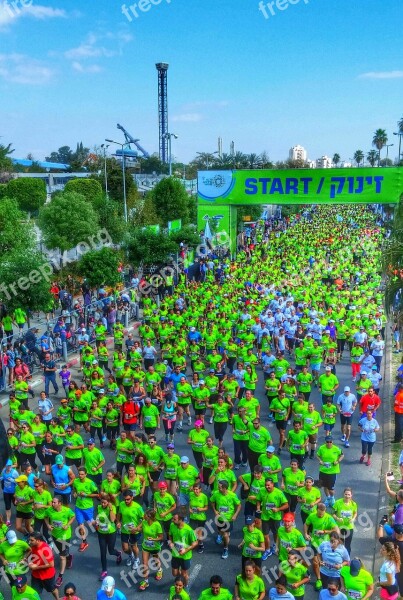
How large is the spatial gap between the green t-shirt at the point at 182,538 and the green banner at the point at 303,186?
24.1 metres

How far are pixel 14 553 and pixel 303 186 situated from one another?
2550 centimetres

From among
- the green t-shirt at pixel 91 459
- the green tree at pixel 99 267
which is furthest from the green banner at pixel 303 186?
the green t-shirt at pixel 91 459

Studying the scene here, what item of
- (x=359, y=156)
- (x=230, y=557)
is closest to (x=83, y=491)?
(x=230, y=557)

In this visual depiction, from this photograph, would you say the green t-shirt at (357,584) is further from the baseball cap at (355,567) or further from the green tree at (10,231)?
the green tree at (10,231)

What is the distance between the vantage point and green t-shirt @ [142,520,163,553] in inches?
311

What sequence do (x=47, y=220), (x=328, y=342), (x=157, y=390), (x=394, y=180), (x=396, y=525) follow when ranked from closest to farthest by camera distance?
(x=396, y=525), (x=157, y=390), (x=328, y=342), (x=47, y=220), (x=394, y=180)

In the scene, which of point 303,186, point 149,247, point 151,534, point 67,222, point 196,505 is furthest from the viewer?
point 303,186

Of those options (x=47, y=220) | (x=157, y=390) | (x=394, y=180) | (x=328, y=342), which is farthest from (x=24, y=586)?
(x=394, y=180)

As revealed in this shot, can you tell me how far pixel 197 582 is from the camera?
8.06m

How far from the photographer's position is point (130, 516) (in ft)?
26.6

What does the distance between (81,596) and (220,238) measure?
27.5 m

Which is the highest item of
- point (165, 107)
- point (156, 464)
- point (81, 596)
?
point (165, 107)

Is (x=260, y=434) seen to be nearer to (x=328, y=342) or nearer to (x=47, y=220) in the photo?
(x=328, y=342)

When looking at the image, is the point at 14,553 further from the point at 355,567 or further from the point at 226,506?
the point at 355,567
